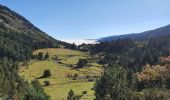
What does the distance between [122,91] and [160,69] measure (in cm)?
6297

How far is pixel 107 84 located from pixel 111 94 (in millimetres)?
3462

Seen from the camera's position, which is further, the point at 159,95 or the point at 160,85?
the point at 160,85

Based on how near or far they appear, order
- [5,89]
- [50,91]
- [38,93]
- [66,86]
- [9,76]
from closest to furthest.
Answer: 1. [38,93]
2. [5,89]
3. [9,76]
4. [50,91]
5. [66,86]

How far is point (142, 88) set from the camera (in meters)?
158

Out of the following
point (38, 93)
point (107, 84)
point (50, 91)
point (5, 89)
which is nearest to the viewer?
point (38, 93)

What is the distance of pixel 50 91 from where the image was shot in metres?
164

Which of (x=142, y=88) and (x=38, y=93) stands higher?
(x=38, y=93)

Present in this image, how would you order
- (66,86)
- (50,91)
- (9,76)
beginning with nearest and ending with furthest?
(9,76), (50,91), (66,86)

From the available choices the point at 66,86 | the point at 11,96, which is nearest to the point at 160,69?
the point at 66,86

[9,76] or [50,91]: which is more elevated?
[9,76]

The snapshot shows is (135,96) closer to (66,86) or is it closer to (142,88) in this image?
(142,88)

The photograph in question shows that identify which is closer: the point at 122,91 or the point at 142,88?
the point at 122,91

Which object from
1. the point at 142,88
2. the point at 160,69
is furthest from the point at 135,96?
the point at 160,69

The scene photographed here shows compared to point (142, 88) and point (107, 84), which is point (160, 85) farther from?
point (107, 84)
